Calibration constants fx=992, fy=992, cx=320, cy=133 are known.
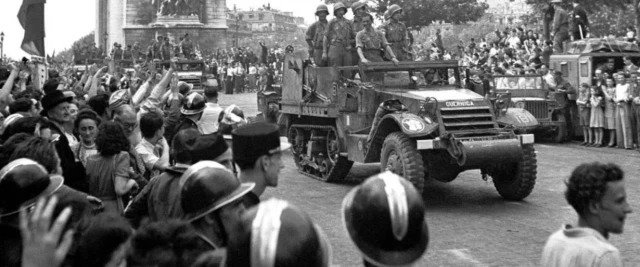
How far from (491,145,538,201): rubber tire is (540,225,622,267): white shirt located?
859 cm

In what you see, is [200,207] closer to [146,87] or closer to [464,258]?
[464,258]

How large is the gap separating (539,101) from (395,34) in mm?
6833

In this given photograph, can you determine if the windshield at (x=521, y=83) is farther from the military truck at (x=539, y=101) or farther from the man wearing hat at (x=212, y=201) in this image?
the man wearing hat at (x=212, y=201)

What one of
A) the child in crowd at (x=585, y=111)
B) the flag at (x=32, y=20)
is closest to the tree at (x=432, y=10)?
the child in crowd at (x=585, y=111)

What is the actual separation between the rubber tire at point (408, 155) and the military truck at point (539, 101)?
878 centimetres

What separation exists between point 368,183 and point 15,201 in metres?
1.85

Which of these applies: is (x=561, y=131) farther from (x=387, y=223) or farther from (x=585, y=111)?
(x=387, y=223)

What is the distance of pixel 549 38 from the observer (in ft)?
94.9

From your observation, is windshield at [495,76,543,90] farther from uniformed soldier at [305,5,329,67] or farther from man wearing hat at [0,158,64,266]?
man wearing hat at [0,158,64,266]

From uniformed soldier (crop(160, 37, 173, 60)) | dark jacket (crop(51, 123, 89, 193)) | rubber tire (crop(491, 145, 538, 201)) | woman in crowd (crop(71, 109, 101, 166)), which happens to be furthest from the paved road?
uniformed soldier (crop(160, 37, 173, 60))

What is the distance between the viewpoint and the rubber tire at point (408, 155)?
466 inches

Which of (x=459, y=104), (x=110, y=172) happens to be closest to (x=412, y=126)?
(x=459, y=104)

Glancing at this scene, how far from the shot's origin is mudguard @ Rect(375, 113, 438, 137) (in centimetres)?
1188

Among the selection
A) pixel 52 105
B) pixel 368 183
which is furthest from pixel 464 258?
pixel 368 183
